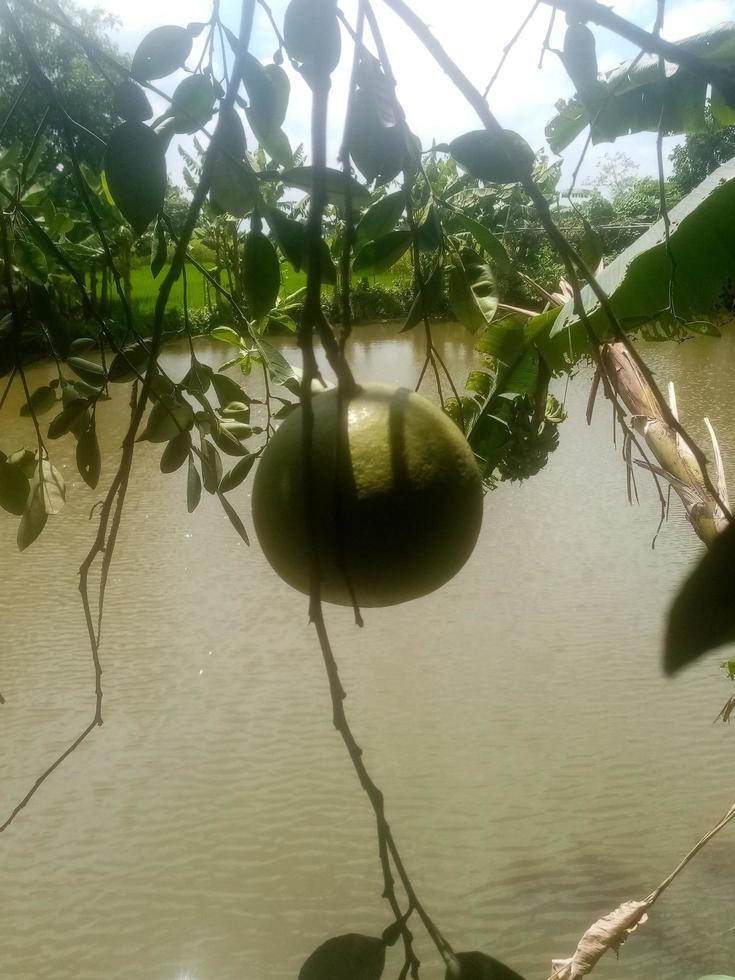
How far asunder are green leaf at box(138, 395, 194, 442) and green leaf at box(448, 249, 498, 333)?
0.54ft

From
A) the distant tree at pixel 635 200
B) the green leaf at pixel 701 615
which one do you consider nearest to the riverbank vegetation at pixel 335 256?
the green leaf at pixel 701 615

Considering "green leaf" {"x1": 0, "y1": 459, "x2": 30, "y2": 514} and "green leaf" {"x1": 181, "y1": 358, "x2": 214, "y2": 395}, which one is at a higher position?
"green leaf" {"x1": 181, "y1": 358, "x2": 214, "y2": 395}

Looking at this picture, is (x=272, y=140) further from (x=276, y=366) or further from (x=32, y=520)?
(x=32, y=520)

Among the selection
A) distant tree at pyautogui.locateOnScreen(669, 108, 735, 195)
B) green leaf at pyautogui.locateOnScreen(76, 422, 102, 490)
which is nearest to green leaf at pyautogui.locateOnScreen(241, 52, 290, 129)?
green leaf at pyautogui.locateOnScreen(76, 422, 102, 490)

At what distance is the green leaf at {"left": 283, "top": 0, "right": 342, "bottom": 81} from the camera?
0.98 ft

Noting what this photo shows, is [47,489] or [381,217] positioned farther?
[47,489]

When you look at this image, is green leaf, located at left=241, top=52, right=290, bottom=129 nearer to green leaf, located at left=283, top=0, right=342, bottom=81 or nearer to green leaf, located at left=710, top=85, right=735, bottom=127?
green leaf, located at left=283, top=0, right=342, bottom=81

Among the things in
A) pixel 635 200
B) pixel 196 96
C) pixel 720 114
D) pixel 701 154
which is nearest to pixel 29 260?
pixel 196 96

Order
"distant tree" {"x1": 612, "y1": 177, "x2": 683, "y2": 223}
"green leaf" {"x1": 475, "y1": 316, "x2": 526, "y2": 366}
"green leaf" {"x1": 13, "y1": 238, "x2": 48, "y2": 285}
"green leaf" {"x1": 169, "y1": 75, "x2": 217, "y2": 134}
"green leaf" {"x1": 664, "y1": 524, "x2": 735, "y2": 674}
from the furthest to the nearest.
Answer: "distant tree" {"x1": 612, "y1": 177, "x2": 683, "y2": 223}, "green leaf" {"x1": 475, "y1": 316, "x2": 526, "y2": 366}, "green leaf" {"x1": 13, "y1": 238, "x2": 48, "y2": 285}, "green leaf" {"x1": 169, "y1": 75, "x2": 217, "y2": 134}, "green leaf" {"x1": 664, "y1": 524, "x2": 735, "y2": 674}

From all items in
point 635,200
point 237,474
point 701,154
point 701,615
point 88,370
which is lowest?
point 701,615

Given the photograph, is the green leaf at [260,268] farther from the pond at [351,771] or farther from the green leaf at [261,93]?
the pond at [351,771]

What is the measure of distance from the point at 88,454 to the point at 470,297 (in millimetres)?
237

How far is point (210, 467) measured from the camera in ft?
1.45

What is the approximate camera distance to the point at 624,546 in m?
1.93
